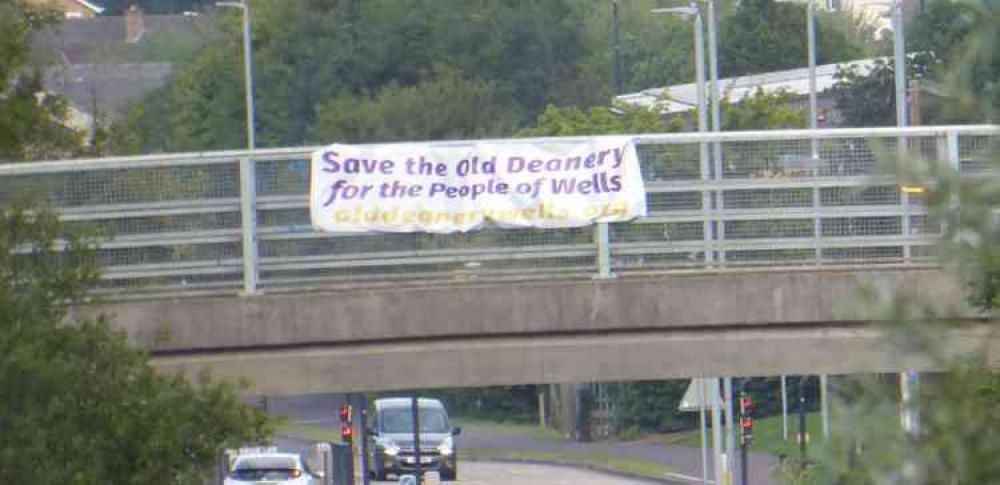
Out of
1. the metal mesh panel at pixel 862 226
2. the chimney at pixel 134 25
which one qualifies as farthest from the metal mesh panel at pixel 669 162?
the chimney at pixel 134 25

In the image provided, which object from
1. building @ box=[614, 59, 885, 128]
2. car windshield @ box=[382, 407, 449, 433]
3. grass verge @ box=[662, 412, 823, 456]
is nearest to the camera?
car windshield @ box=[382, 407, 449, 433]

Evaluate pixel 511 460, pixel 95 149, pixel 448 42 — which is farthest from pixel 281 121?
pixel 95 149

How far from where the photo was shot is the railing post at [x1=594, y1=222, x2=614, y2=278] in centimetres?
1419

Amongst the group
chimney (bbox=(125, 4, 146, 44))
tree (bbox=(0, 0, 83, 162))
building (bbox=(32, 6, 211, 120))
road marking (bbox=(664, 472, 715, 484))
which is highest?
chimney (bbox=(125, 4, 146, 44))

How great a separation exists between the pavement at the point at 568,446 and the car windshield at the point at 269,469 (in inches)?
49.2

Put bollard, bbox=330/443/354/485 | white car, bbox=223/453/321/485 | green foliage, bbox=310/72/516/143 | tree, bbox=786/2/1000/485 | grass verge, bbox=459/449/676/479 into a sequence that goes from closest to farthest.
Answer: tree, bbox=786/2/1000/485 < bollard, bbox=330/443/354/485 < white car, bbox=223/453/321/485 < grass verge, bbox=459/449/676/479 < green foliage, bbox=310/72/516/143

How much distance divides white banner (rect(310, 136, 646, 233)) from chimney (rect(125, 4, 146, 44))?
107400 mm

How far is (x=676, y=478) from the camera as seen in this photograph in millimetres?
40906

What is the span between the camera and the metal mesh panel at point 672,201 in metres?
14.5

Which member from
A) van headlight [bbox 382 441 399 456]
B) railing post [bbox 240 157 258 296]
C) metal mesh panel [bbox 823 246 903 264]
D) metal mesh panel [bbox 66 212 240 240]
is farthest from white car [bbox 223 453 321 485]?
metal mesh panel [bbox 823 246 903 264]

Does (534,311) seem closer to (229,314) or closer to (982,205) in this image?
(229,314)

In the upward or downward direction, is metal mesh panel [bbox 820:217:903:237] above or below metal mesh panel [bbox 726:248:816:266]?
above

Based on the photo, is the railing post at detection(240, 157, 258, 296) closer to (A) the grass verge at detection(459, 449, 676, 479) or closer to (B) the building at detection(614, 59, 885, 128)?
(A) the grass verge at detection(459, 449, 676, 479)

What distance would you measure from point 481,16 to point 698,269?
170 feet
